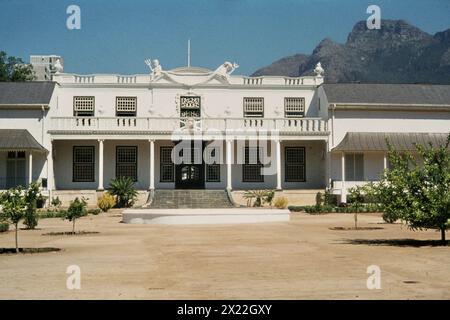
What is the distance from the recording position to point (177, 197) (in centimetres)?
3497

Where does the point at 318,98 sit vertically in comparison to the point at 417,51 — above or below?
below

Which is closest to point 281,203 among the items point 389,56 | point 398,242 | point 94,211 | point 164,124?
point 164,124

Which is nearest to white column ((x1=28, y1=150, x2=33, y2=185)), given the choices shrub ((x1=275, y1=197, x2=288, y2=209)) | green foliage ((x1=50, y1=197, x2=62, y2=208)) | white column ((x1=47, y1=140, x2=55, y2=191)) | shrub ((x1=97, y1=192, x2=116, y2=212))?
white column ((x1=47, y1=140, x2=55, y2=191))

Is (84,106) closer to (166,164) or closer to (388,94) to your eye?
(166,164)

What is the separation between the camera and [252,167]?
38.8m

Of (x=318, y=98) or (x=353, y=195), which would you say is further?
(x=318, y=98)

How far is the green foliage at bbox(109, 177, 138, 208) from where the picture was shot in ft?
114

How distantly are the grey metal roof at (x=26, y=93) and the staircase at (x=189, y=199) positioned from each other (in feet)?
26.2

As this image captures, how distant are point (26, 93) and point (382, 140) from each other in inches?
766

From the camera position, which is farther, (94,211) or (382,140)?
(382,140)

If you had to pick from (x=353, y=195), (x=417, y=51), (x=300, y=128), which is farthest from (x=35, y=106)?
(x=417, y=51)

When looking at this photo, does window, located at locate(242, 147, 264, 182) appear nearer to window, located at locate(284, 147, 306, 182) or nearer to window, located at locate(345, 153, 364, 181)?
window, located at locate(284, 147, 306, 182)
